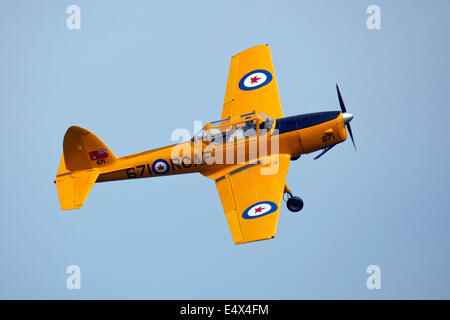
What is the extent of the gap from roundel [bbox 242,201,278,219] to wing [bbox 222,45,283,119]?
3.61 meters

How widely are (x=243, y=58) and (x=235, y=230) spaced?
276 inches

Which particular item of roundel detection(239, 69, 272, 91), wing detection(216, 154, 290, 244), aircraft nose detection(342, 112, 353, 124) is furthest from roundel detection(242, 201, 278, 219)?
roundel detection(239, 69, 272, 91)

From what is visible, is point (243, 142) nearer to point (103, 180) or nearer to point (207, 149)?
point (207, 149)

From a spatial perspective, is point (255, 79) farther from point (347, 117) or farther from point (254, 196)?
point (254, 196)

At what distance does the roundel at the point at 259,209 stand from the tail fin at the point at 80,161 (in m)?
4.68

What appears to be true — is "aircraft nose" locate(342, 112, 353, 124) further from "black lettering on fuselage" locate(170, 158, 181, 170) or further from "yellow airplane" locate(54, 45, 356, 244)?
"black lettering on fuselage" locate(170, 158, 181, 170)

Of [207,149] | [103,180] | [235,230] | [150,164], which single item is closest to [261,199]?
[235,230]

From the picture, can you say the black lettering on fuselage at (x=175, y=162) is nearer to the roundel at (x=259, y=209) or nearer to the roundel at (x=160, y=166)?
the roundel at (x=160, y=166)

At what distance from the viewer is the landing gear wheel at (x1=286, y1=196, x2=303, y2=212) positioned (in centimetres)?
1948

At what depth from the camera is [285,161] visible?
758 inches

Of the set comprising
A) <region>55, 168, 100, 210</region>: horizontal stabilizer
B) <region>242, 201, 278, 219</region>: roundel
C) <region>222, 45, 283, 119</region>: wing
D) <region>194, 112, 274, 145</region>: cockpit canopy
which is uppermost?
<region>222, 45, 283, 119</region>: wing

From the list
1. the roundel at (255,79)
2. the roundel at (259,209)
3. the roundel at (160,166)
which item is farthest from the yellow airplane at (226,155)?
the roundel at (255,79)

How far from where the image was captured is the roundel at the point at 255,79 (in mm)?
21156

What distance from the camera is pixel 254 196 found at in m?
18.2
